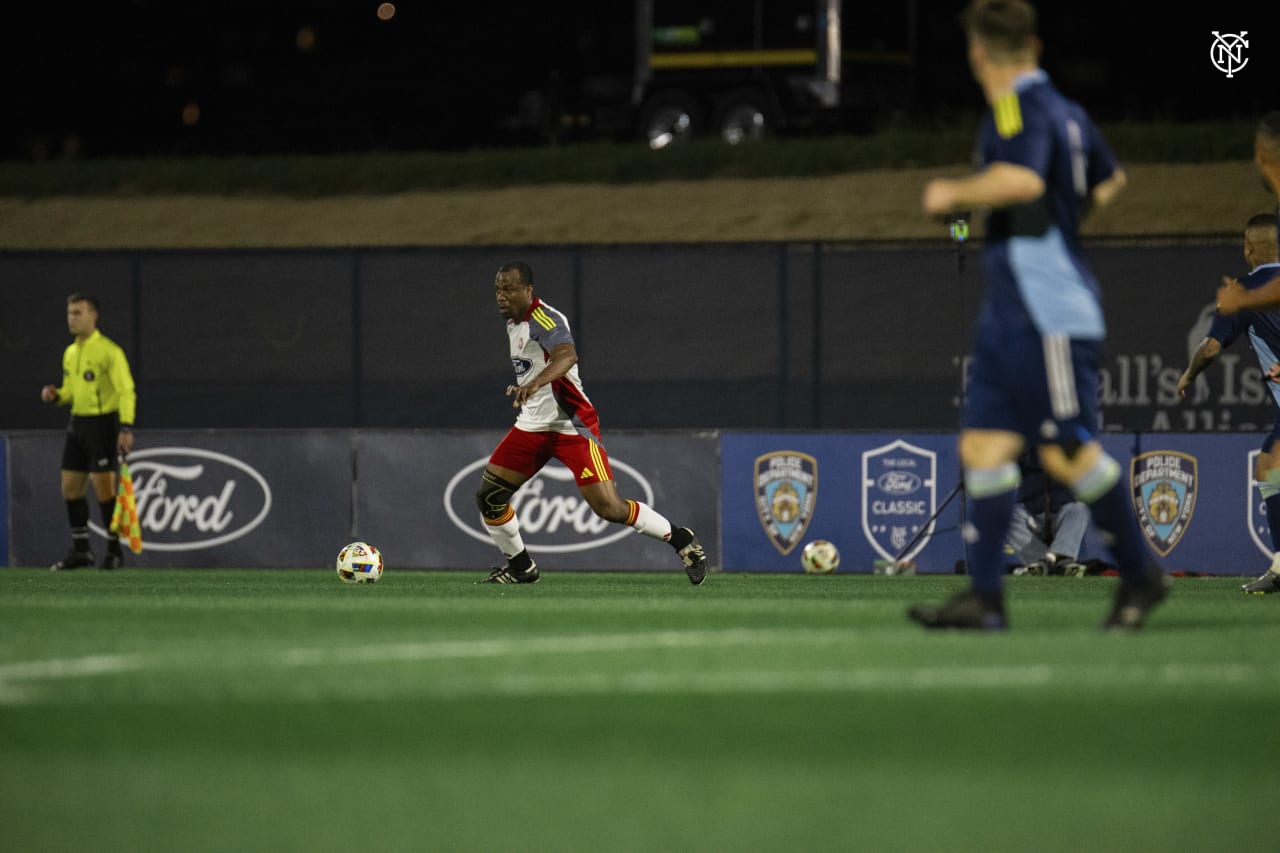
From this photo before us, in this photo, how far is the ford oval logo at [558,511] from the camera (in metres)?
18.1

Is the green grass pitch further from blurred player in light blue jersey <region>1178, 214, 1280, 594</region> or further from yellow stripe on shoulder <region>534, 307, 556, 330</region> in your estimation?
yellow stripe on shoulder <region>534, 307, 556, 330</region>

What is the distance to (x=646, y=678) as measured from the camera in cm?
607

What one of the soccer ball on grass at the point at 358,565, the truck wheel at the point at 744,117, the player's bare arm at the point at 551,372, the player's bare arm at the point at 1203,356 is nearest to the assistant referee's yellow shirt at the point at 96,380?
the soccer ball on grass at the point at 358,565

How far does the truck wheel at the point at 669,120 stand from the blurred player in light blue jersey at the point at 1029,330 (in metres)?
31.7

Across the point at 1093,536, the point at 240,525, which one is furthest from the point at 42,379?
the point at 1093,536

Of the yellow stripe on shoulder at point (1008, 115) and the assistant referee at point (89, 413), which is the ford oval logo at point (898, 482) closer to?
the assistant referee at point (89, 413)

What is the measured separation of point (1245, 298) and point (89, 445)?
10846 millimetres

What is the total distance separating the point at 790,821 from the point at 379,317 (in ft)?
103

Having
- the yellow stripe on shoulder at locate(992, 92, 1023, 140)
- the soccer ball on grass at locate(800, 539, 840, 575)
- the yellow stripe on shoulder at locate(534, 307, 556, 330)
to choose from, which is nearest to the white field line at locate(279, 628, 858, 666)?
the yellow stripe on shoulder at locate(992, 92, 1023, 140)

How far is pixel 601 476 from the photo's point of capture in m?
13.4

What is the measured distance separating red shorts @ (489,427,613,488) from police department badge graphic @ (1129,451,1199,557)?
5.90 meters

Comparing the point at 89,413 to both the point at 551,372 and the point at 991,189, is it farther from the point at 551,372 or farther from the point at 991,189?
the point at 991,189

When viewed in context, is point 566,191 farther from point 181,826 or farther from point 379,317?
point 181,826

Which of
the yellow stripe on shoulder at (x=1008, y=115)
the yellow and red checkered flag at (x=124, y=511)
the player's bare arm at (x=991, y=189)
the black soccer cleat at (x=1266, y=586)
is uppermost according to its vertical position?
the yellow stripe on shoulder at (x=1008, y=115)
